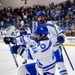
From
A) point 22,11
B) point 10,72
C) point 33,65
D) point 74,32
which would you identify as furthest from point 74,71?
point 22,11

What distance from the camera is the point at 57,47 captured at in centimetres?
463

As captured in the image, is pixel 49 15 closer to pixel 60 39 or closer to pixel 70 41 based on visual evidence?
pixel 70 41

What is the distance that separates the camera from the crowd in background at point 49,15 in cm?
1313

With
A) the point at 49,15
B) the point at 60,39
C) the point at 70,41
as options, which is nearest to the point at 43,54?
the point at 60,39

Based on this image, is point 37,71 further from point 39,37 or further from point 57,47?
point 57,47

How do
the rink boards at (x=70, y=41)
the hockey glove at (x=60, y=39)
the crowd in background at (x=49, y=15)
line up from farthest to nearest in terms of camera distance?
the crowd in background at (x=49, y=15) → the rink boards at (x=70, y=41) → the hockey glove at (x=60, y=39)

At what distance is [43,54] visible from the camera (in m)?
2.93

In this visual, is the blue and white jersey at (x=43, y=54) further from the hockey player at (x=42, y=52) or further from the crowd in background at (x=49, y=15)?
the crowd in background at (x=49, y=15)

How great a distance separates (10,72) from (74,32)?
6886mm

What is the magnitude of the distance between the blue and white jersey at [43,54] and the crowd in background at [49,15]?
369 inches

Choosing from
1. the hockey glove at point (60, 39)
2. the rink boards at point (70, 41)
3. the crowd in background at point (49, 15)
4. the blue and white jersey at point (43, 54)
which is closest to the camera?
the blue and white jersey at point (43, 54)

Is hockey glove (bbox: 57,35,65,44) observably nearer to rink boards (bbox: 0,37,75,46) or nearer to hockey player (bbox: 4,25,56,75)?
hockey player (bbox: 4,25,56,75)

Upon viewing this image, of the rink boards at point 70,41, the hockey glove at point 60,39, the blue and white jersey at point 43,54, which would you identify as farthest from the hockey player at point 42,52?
the rink boards at point 70,41

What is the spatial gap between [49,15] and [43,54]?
47.4ft
